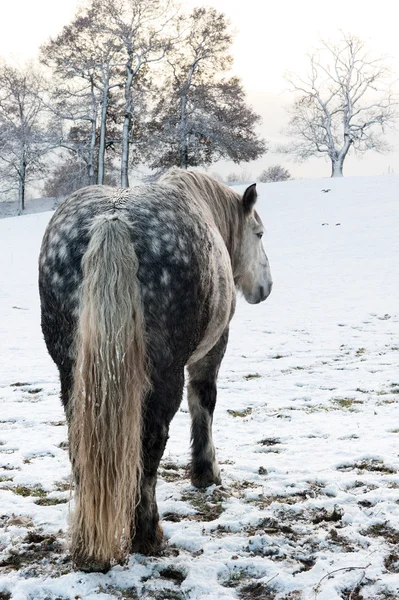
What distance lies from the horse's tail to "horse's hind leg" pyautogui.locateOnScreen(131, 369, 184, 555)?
111 millimetres

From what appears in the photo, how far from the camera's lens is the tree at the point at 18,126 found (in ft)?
95.6

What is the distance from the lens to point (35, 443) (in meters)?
4.14

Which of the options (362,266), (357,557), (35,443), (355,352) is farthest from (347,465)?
(362,266)

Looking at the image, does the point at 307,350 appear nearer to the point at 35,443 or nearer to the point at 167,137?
the point at 35,443

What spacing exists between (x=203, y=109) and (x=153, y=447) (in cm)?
2646

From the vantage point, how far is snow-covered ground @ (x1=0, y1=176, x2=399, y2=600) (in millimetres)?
2354

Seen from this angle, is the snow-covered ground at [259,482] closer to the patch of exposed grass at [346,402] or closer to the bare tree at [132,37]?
the patch of exposed grass at [346,402]

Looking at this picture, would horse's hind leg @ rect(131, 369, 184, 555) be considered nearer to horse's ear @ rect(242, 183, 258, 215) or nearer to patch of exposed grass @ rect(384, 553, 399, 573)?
patch of exposed grass @ rect(384, 553, 399, 573)

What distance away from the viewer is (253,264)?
418cm

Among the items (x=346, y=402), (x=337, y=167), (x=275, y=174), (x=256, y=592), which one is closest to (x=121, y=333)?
(x=256, y=592)

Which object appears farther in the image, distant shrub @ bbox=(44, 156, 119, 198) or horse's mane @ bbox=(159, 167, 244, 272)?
distant shrub @ bbox=(44, 156, 119, 198)

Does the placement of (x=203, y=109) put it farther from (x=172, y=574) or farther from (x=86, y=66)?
(x=172, y=574)

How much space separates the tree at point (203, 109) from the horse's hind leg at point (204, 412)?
23.7 metres

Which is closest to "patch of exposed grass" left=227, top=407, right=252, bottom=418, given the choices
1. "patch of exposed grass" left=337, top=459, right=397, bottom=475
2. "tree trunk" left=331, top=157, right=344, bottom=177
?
"patch of exposed grass" left=337, top=459, right=397, bottom=475
